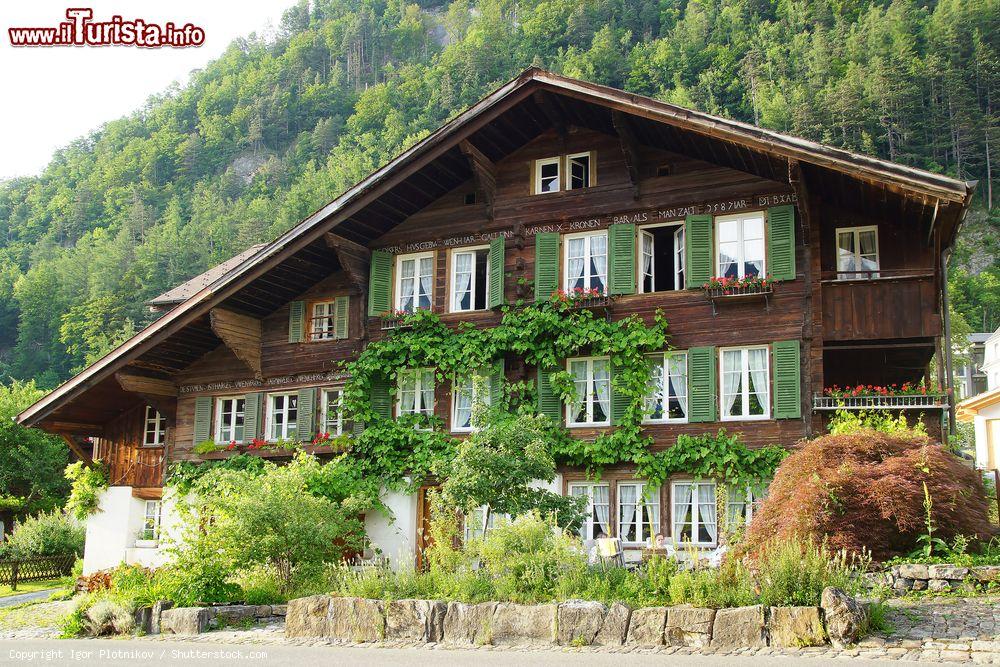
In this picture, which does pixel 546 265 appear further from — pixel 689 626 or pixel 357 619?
pixel 689 626

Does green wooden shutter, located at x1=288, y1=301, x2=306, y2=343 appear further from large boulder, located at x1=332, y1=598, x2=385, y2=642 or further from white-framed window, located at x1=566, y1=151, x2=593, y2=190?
large boulder, located at x1=332, y1=598, x2=385, y2=642

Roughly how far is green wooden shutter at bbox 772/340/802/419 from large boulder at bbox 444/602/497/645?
8833 mm

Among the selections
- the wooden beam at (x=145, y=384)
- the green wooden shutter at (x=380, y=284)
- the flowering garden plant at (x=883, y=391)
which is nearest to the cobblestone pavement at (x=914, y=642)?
the flowering garden plant at (x=883, y=391)

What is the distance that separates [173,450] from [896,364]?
17.2 m

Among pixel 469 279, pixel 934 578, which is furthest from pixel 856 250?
pixel 934 578

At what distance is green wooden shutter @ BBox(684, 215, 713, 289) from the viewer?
21312mm

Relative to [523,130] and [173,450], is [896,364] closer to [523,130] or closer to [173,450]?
[523,130]

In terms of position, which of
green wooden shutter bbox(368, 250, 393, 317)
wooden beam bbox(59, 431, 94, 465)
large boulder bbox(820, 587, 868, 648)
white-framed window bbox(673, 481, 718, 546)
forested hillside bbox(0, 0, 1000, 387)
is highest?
forested hillside bbox(0, 0, 1000, 387)

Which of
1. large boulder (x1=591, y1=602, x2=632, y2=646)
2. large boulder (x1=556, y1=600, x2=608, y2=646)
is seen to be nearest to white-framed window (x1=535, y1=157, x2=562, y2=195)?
large boulder (x1=556, y1=600, x2=608, y2=646)

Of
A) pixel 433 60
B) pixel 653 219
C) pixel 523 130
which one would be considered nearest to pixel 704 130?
pixel 653 219

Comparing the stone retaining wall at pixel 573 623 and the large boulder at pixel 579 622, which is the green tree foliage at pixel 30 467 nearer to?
the stone retaining wall at pixel 573 623

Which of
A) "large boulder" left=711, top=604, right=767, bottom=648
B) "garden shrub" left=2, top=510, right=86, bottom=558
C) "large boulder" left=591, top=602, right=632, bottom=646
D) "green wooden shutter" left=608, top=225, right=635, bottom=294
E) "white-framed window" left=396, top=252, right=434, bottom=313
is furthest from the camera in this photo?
"garden shrub" left=2, top=510, right=86, bottom=558

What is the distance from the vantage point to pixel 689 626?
12164 millimetres

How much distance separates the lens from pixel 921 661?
1070cm
